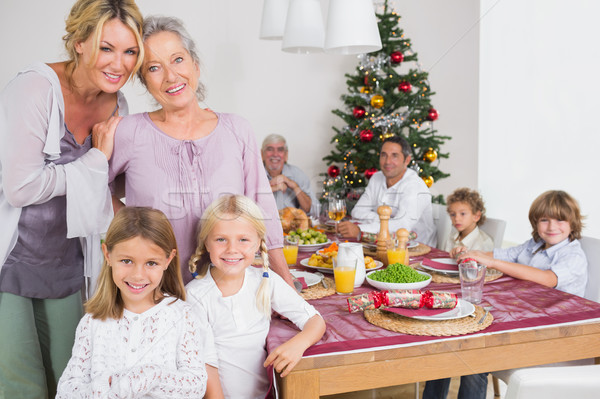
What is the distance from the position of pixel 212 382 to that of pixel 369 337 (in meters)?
0.37

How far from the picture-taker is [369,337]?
1107 mm

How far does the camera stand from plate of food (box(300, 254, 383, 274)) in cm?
169

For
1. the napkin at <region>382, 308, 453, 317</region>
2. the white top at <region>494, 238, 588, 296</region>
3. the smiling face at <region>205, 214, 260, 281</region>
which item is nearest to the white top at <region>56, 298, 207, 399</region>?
the smiling face at <region>205, 214, 260, 281</region>

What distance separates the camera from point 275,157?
3.40 metres

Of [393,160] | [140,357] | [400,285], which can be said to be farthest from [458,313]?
[393,160]

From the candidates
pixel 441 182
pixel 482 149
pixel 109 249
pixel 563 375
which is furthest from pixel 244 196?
pixel 482 149

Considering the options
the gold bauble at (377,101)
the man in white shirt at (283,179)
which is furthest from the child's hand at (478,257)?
the gold bauble at (377,101)

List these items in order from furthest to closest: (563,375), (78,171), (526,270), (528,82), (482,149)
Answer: (482,149) < (528,82) < (526,270) < (78,171) < (563,375)

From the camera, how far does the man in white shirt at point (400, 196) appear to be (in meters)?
2.81

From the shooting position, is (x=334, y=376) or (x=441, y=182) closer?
(x=334, y=376)

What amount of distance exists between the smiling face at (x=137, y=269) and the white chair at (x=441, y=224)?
74.4 inches

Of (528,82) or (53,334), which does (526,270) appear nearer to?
(53,334)

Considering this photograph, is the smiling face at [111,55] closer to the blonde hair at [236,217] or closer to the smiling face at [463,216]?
the blonde hair at [236,217]

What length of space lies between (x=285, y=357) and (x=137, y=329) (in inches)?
13.9
